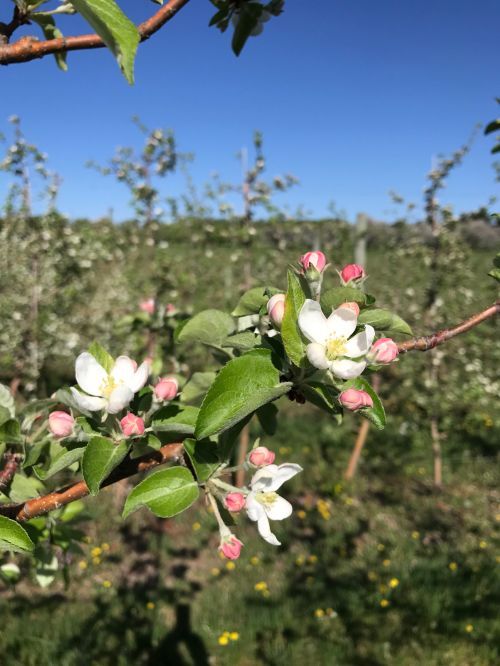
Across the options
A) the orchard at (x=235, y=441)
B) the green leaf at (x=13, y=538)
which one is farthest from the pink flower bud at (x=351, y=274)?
the green leaf at (x=13, y=538)

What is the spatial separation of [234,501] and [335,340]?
14.3 inches

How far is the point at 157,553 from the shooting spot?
14.1ft

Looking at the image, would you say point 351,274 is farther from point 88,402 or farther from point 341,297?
point 88,402

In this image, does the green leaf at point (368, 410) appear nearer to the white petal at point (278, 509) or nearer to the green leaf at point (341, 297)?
the green leaf at point (341, 297)

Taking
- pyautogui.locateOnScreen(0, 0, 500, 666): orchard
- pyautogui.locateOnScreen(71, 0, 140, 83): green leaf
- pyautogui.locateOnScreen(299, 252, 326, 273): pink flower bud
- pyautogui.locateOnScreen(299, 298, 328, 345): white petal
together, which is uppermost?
pyautogui.locateOnScreen(71, 0, 140, 83): green leaf

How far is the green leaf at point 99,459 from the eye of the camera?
80cm

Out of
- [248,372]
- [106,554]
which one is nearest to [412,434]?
[106,554]

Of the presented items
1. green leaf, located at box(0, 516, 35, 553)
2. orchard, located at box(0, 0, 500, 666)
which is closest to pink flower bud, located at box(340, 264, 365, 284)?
orchard, located at box(0, 0, 500, 666)

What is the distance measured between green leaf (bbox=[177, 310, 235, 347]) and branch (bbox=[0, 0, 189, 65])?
0.57m

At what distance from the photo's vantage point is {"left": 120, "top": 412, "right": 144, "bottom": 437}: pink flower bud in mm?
921

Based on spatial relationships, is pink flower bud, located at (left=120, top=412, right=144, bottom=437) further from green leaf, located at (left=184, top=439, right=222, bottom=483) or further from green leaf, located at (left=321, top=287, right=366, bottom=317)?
green leaf, located at (left=321, top=287, right=366, bottom=317)

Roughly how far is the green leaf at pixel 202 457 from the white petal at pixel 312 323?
280mm

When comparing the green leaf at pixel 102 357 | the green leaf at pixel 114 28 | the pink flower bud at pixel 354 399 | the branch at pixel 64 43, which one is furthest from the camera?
the green leaf at pixel 102 357

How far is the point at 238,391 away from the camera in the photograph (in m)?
0.82
